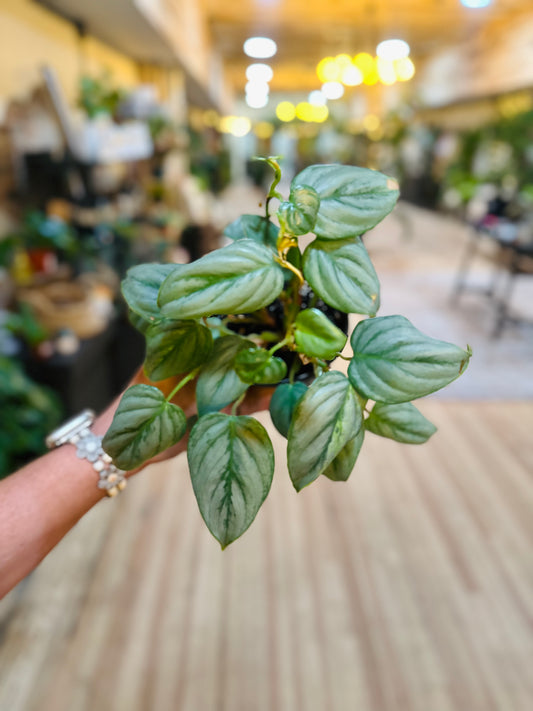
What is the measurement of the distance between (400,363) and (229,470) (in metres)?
0.21

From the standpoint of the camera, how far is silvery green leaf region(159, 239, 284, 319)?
0.51 m

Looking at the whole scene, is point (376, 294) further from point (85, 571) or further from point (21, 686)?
point (85, 571)

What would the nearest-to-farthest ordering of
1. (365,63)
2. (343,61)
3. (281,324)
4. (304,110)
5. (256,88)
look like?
(281,324) < (365,63) < (343,61) < (256,88) < (304,110)

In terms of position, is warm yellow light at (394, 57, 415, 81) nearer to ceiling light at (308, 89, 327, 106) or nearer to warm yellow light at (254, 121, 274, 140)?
ceiling light at (308, 89, 327, 106)

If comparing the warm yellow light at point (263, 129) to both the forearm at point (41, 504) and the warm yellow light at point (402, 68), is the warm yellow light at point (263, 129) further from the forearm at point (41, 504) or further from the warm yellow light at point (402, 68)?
the forearm at point (41, 504)

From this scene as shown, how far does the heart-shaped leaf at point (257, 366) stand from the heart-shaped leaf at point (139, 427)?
3.6 inches

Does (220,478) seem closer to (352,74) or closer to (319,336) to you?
(319,336)

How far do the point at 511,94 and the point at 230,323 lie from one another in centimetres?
888

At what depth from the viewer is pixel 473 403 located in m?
3.35

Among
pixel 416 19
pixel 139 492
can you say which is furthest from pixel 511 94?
pixel 139 492

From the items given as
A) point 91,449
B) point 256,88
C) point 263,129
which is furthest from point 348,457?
point 263,129

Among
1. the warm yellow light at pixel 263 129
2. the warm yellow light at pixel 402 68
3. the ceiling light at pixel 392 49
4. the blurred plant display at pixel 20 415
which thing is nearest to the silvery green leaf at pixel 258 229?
the blurred plant display at pixel 20 415

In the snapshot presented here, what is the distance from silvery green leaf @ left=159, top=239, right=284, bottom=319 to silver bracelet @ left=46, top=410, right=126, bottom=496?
43cm

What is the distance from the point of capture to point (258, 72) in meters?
14.4
